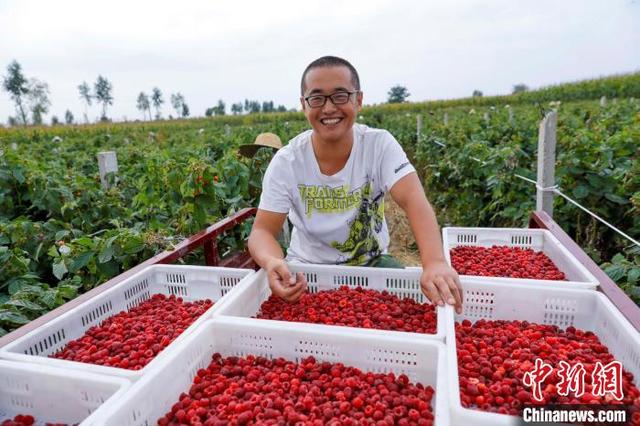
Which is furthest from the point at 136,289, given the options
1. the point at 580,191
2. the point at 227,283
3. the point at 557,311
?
the point at 580,191

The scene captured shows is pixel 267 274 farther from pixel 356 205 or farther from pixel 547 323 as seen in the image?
pixel 547 323

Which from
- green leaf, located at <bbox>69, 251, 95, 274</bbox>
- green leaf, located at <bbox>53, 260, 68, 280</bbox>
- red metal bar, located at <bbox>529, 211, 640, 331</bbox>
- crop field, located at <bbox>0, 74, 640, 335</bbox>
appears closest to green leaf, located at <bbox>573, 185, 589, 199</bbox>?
crop field, located at <bbox>0, 74, 640, 335</bbox>

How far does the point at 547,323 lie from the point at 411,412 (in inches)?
36.5

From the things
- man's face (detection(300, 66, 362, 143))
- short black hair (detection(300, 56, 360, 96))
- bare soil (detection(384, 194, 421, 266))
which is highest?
short black hair (detection(300, 56, 360, 96))

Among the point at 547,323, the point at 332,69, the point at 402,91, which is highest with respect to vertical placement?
the point at 402,91

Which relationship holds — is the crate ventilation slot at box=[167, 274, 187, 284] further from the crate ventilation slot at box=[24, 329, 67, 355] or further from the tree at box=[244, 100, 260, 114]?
the tree at box=[244, 100, 260, 114]

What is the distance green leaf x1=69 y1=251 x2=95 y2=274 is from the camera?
2.49 metres

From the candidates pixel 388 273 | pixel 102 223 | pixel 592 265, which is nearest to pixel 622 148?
pixel 592 265

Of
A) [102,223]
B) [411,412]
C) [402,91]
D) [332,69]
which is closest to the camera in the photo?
[411,412]

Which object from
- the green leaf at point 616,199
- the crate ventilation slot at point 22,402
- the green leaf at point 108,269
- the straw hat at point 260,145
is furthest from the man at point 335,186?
the green leaf at point 616,199

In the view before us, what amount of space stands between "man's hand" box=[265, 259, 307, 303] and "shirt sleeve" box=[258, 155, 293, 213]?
0.41 metres

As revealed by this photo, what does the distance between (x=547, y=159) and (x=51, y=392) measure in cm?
319

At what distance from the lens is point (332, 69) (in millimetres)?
1976

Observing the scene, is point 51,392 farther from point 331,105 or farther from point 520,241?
point 520,241
